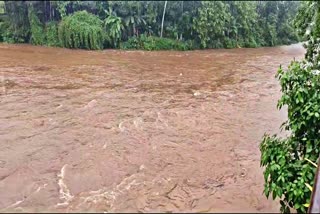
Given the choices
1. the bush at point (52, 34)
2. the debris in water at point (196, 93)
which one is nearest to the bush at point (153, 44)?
the bush at point (52, 34)

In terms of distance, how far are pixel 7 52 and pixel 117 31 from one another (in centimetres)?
604

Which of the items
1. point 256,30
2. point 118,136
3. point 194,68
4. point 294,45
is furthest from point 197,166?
point 294,45

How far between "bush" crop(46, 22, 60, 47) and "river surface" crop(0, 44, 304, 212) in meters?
6.04

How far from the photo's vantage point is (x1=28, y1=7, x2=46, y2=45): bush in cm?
2069

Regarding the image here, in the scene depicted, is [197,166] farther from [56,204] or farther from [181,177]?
[56,204]

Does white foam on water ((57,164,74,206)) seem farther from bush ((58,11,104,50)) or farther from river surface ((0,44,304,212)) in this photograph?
bush ((58,11,104,50))

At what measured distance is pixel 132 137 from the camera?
24.3 ft

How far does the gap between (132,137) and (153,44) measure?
571 inches

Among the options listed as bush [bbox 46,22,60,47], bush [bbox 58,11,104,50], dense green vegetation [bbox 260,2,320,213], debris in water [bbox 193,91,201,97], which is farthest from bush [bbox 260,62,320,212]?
bush [bbox 46,22,60,47]

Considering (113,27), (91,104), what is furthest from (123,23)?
(91,104)

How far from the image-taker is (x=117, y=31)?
20500 mm

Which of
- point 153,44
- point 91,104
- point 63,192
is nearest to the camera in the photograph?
point 63,192

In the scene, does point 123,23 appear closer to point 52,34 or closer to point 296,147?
point 52,34

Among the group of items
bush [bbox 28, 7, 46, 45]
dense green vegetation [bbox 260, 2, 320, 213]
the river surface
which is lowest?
the river surface
